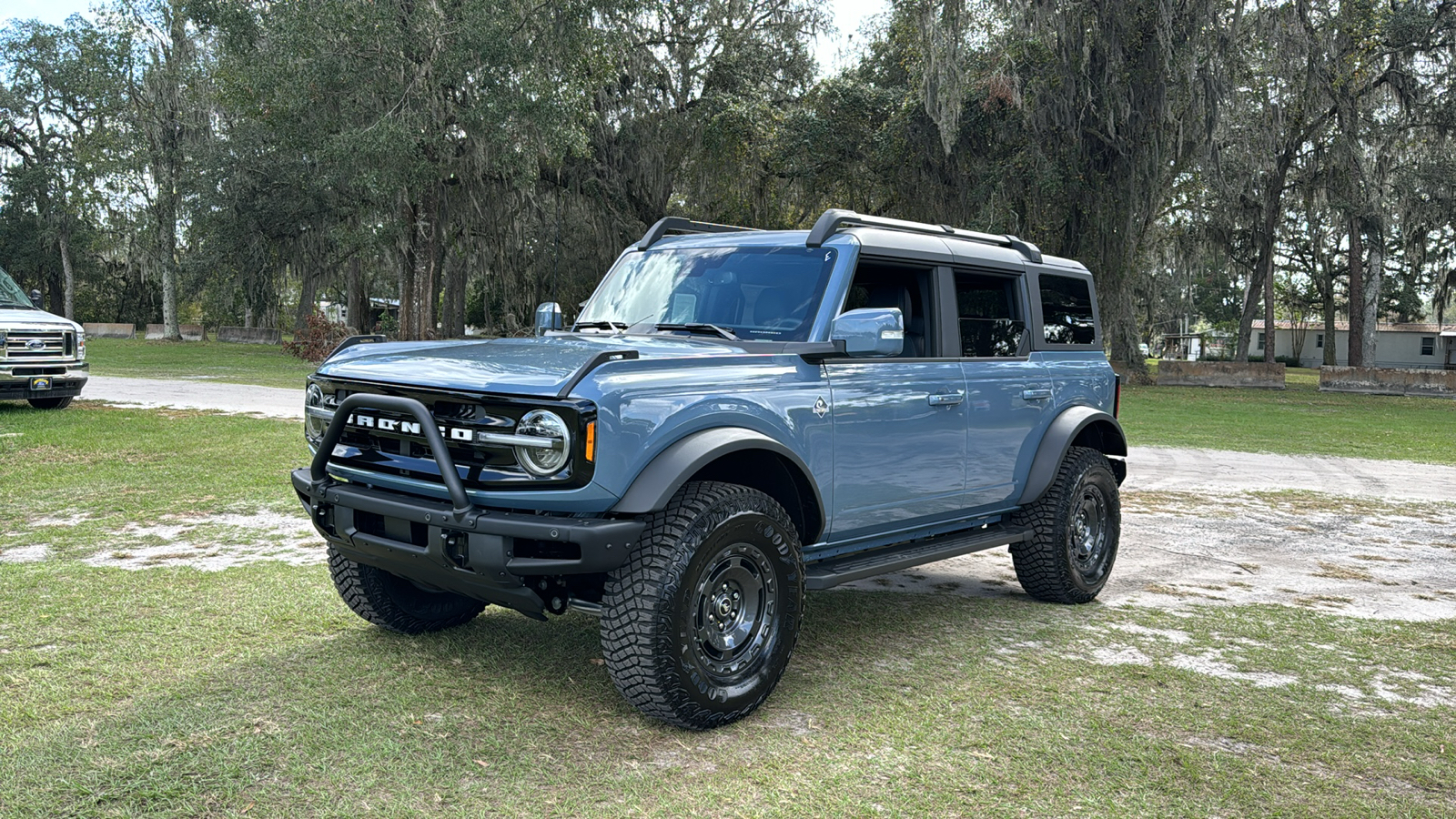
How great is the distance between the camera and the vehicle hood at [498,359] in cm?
410

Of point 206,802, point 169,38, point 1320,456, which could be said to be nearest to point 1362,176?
point 1320,456

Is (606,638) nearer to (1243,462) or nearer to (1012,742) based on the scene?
(1012,742)

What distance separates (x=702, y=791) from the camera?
12.2ft

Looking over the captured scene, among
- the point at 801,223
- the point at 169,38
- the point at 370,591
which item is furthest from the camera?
the point at 169,38

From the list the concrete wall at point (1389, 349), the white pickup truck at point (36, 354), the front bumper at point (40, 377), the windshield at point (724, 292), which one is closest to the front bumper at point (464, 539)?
the windshield at point (724, 292)

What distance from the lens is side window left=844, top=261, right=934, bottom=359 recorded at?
5.61 meters

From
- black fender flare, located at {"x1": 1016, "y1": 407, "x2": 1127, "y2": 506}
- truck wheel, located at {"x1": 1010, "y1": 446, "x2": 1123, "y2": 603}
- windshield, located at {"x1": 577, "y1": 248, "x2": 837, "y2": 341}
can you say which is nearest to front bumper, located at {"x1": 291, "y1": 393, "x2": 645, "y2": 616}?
windshield, located at {"x1": 577, "y1": 248, "x2": 837, "y2": 341}

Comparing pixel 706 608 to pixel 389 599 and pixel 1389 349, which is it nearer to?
pixel 389 599

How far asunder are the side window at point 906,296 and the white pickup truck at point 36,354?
12.5 meters

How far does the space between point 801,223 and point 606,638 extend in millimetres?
31976

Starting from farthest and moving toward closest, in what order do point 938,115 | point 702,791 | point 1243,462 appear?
point 938,115 < point 1243,462 < point 702,791

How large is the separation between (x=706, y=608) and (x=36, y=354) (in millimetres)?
13688

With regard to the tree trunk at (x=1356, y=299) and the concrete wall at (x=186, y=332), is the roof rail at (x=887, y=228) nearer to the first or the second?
the tree trunk at (x=1356, y=299)

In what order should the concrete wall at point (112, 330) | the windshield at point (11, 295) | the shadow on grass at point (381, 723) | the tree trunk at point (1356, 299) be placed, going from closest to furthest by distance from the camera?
the shadow on grass at point (381, 723) < the windshield at point (11, 295) < the tree trunk at point (1356, 299) < the concrete wall at point (112, 330)
